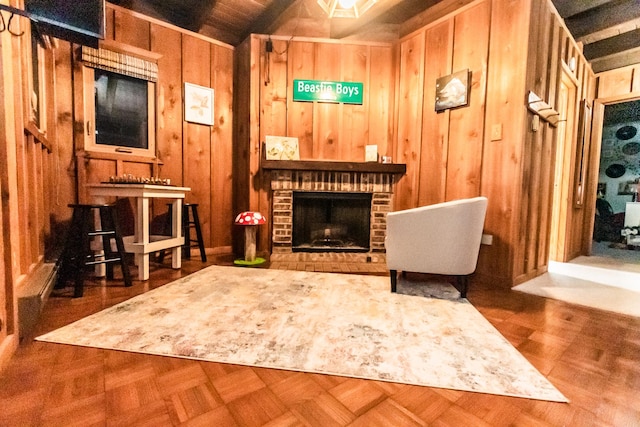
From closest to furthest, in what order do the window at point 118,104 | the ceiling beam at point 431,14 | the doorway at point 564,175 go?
1. the window at point 118,104
2. the ceiling beam at point 431,14
3. the doorway at point 564,175

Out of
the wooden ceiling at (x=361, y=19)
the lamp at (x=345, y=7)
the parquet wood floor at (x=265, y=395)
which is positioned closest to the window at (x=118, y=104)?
the wooden ceiling at (x=361, y=19)

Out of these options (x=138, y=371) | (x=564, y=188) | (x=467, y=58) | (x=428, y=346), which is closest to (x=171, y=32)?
(x=467, y=58)

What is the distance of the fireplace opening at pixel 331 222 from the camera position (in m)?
3.74

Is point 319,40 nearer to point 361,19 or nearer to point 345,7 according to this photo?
point 361,19

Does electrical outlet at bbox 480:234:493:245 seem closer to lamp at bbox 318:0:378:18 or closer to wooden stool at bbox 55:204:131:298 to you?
lamp at bbox 318:0:378:18

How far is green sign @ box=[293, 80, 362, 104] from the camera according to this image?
3619 mm

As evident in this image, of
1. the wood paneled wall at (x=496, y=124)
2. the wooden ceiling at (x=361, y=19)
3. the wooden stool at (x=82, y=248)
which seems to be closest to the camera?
the wooden stool at (x=82, y=248)

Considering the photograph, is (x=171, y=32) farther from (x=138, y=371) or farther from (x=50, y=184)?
(x=138, y=371)

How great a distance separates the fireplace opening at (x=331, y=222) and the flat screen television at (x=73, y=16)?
92.6 inches

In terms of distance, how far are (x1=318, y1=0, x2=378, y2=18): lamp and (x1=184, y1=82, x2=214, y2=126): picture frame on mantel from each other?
1740mm

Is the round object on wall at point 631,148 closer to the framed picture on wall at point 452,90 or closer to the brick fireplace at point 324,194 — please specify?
the framed picture on wall at point 452,90

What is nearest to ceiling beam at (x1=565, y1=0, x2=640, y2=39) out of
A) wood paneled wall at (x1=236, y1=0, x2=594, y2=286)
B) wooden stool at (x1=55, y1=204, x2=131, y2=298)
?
wood paneled wall at (x1=236, y1=0, x2=594, y2=286)

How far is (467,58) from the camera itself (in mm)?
2902

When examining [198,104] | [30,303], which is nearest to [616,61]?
[198,104]
